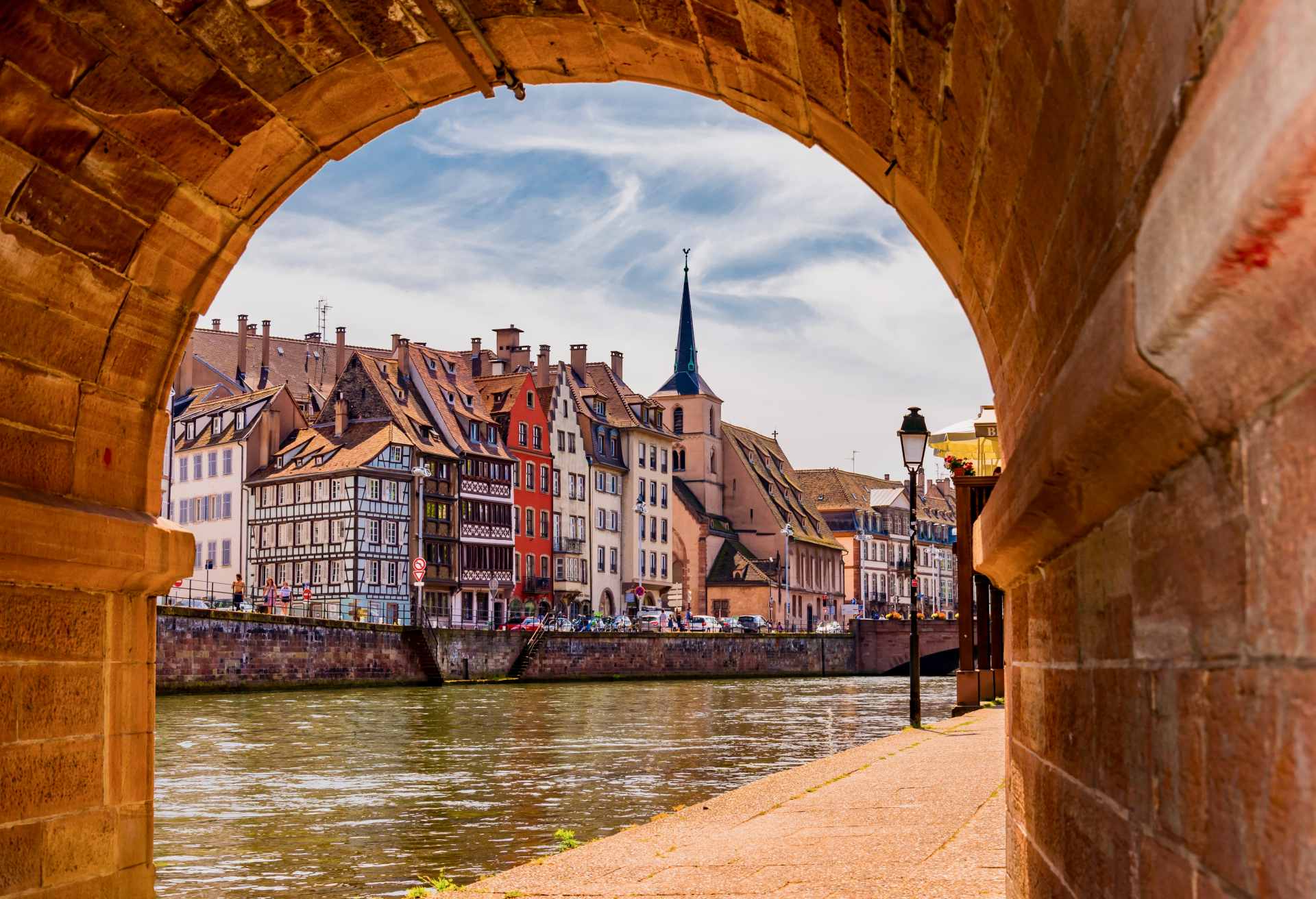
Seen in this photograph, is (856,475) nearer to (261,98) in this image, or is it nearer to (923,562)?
(923,562)

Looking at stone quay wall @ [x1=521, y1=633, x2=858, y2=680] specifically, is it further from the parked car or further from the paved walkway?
the paved walkway

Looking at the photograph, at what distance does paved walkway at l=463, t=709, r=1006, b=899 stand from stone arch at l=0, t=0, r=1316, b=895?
2.23 m

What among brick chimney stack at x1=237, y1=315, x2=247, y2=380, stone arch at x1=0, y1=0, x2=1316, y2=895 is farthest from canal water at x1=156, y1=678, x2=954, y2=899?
brick chimney stack at x1=237, y1=315, x2=247, y2=380

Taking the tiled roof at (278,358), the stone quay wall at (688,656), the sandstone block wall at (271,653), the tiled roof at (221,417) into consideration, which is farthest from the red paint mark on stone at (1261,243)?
the tiled roof at (278,358)

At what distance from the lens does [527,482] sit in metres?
75.8

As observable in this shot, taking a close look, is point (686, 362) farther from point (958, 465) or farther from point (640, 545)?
point (958, 465)

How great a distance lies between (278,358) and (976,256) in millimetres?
86845

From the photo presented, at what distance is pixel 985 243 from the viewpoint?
178 inches

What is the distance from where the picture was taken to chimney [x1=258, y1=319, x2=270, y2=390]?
81375mm

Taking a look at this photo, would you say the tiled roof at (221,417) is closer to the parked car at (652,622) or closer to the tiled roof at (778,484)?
the parked car at (652,622)

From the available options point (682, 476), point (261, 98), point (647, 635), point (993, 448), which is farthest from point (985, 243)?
point (682, 476)

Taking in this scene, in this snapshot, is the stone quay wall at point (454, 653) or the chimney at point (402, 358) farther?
the chimney at point (402, 358)

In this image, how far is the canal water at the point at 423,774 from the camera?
13797mm

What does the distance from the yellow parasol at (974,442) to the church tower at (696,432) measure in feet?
258
